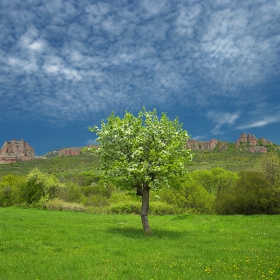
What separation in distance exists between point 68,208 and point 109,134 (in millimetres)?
40046

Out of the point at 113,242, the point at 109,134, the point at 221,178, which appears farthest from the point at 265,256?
the point at 221,178

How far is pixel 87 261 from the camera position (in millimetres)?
12727

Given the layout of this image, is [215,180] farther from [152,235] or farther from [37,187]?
[152,235]

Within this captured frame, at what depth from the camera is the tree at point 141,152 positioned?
1941 centimetres

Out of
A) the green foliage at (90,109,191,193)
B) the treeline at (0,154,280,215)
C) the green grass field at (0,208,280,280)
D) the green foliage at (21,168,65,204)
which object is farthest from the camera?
the green foliage at (21,168,65,204)

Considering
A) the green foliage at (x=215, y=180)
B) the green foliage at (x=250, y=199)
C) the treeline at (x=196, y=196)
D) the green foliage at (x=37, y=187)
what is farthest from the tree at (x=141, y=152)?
the green foliage at (x=215, y=180)

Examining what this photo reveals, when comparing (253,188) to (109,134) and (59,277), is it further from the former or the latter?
(59,277)

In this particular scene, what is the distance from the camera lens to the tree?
63.7 ft

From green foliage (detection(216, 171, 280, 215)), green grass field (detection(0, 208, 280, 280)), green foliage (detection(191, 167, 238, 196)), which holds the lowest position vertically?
green grass field (detection(0, 208, 280, 280))

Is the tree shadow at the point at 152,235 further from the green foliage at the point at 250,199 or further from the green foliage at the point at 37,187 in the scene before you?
the green foliage at the point at 37,187

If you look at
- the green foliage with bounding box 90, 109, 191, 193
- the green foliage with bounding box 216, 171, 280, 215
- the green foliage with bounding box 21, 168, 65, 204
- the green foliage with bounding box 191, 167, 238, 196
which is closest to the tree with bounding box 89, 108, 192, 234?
the green foliage with bounding box 90, 109, 191, 193

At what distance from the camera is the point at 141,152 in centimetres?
1877

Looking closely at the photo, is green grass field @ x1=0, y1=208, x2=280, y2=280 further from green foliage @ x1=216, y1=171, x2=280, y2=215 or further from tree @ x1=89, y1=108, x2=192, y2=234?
green foliage @ x1=216, y1=171, x2=280, y2=215

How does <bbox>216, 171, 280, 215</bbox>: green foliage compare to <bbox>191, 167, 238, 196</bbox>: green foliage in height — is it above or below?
below
